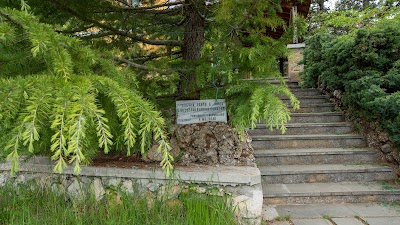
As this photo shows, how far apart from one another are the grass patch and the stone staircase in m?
1.19

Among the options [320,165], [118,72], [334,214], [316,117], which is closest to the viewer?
[118,72]

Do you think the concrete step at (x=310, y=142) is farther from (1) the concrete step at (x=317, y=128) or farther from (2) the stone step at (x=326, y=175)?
(2) the stone step at (x=326, y=175)

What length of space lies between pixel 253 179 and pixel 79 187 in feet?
4.60

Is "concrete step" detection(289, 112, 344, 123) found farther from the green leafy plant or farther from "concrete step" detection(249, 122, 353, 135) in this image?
"concrete step" detection(249, 122, 353, 135)

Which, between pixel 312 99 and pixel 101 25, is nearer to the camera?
pixel 101 25

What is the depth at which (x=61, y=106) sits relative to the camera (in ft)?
3.53

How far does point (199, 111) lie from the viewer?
2.70 metres

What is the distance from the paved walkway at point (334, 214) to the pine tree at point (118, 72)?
3.47 feet

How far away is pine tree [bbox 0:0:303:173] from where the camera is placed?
3.63 ft

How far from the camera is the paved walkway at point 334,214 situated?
107 inches

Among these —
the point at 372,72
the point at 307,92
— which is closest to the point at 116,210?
the point at 372,72

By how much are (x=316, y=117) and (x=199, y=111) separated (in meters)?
2.96

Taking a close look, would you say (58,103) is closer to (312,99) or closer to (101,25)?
(101,25)

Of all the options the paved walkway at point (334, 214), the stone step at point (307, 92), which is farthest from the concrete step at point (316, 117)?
the paved walkway at point (334, 214)
